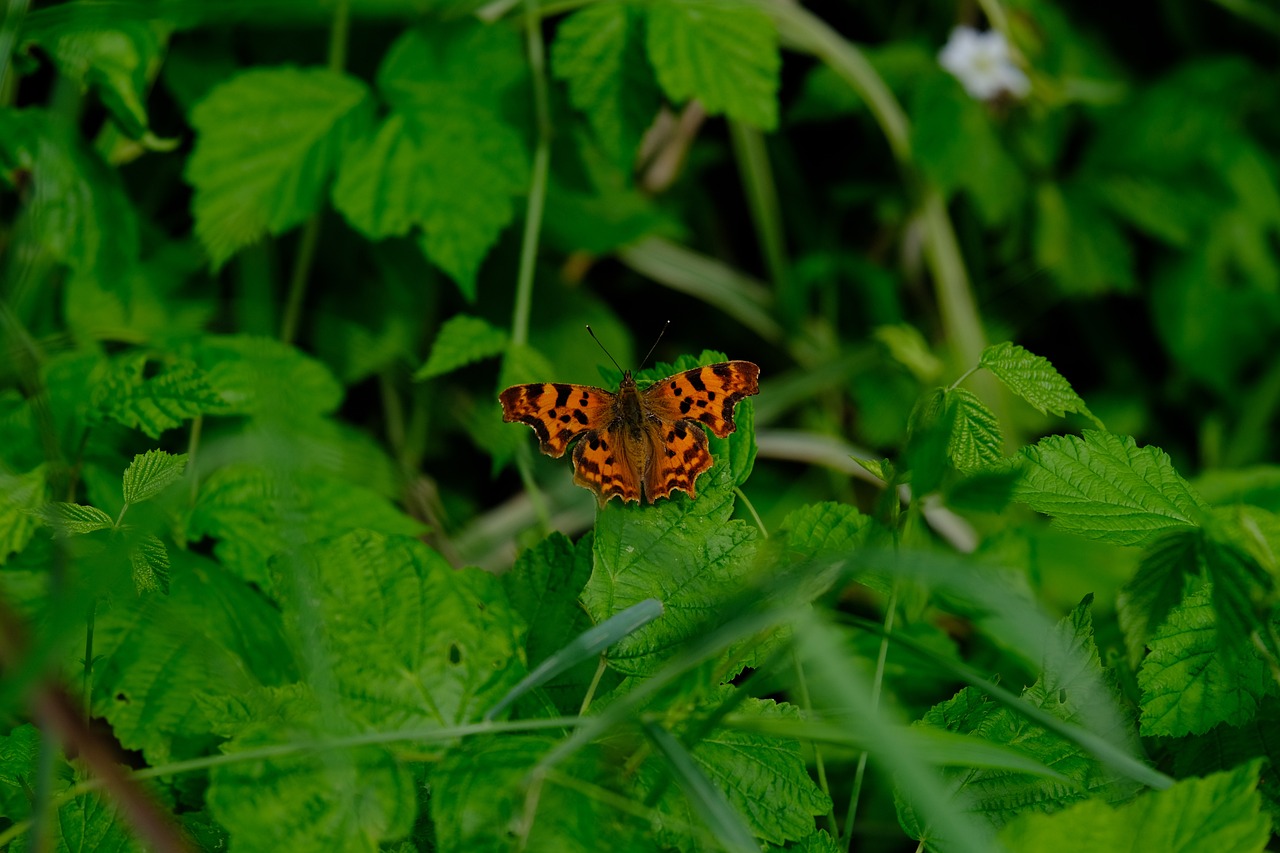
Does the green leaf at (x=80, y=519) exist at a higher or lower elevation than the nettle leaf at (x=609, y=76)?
lower

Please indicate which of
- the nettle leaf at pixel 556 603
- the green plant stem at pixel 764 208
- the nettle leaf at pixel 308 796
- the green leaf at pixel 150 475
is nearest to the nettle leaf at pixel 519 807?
the nettle leaf at pixel 308 796

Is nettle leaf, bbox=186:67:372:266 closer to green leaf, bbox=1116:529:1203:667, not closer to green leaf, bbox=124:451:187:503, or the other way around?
green leaf, bbox=124:451:187:503

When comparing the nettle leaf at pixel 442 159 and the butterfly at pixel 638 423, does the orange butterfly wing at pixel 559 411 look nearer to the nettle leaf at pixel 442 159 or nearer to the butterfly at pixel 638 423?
the butterfly at pixel 638 423

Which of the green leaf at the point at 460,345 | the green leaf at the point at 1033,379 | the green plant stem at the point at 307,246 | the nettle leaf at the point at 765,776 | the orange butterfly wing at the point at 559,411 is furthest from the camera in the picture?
the green plant stem at the point at 307,246

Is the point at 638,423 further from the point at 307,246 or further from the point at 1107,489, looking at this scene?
the point at 307,246

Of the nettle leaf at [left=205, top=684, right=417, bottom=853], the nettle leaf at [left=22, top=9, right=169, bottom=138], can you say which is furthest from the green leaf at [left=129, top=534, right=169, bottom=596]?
the nettle leaf at [left=22, top=9, right=169, bottom=138]

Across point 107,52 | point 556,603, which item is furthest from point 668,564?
point 107,52
